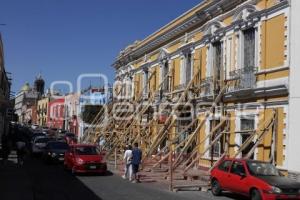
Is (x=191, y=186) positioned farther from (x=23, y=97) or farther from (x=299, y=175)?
(x=23, y=97)

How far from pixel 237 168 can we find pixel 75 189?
6.01 meters

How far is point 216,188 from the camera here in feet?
63.0

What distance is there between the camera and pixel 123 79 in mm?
47781

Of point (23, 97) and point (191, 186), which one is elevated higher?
point (23, 97)

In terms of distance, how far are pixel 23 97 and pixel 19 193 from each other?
158m

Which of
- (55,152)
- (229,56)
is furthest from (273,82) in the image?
(55,152)

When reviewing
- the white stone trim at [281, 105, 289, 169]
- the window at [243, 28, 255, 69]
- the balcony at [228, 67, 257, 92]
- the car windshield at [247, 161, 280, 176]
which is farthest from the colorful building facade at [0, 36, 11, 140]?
the car windshield at [247, 161, 280, 176]

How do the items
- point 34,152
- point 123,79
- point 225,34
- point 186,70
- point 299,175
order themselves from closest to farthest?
point 299,175 < point 225,34 < point 186,70 < point 34,152 < point 123,79

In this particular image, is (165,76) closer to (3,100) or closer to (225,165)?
(225,165)

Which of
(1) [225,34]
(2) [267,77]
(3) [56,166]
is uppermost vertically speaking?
(1) [225,34]

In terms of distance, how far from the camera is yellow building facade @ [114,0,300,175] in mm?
21406

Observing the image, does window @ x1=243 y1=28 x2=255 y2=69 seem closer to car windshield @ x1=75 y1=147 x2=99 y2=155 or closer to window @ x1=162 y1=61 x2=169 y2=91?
car windshield @ x1=75 y1=147 x2=99 y2=155

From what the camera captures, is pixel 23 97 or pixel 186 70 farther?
pixel 23 97

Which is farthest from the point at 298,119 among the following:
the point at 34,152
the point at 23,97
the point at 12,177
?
the point at 23,97
